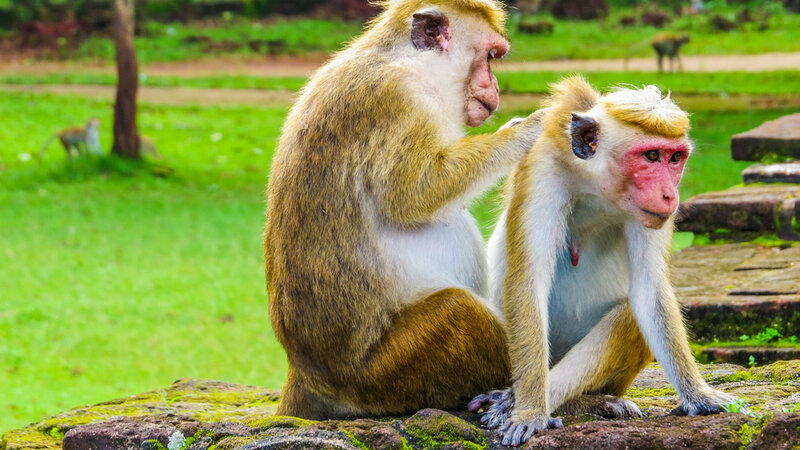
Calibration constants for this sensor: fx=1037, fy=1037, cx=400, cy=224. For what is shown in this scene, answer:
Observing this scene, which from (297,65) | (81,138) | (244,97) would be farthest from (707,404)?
(297,65)

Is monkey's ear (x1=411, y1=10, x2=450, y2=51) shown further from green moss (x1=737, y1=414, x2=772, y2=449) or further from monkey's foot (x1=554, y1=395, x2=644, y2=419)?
green moss (x1=737, y1=414, x2=772, y2=449)

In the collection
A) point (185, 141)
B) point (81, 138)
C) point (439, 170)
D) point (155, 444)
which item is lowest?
point (185, 141)

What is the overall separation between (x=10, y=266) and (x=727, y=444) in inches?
355

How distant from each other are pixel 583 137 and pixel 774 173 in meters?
3.54

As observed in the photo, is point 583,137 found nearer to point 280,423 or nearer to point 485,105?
point 485,105

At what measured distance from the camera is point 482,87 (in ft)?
12.5

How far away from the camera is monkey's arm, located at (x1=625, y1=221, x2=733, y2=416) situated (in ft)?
11.2

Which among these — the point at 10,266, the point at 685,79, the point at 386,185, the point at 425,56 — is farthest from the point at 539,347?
the point at 685,79

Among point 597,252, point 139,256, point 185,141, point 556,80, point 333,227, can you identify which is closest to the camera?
point 333,227

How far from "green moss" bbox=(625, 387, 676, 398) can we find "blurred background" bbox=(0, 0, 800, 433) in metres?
0.93

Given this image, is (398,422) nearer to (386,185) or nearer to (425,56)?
(386,185)

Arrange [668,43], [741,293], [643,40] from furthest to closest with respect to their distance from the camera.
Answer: [643,40] → [668,43] → [741,293]

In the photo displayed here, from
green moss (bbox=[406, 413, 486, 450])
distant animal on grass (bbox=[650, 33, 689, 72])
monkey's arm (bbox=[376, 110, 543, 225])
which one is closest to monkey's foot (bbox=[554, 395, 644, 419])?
green moss (bbox=[406, 413, 486, 450])

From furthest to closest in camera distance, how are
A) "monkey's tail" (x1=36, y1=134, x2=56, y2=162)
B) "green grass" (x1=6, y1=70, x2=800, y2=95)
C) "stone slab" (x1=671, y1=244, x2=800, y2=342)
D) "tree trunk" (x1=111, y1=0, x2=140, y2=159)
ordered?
1. "green grass" (x1=6, y1=70, x2=800, y2=95)
2. "monkey's tail" (x1=36, y1=134, x2=56, y2=162)
3. "tree trunk" (x1=111, y1=0, x2=140, y2=159)
4. "stone slab" (x1=671, y1=244, x2=800, y2=342)
